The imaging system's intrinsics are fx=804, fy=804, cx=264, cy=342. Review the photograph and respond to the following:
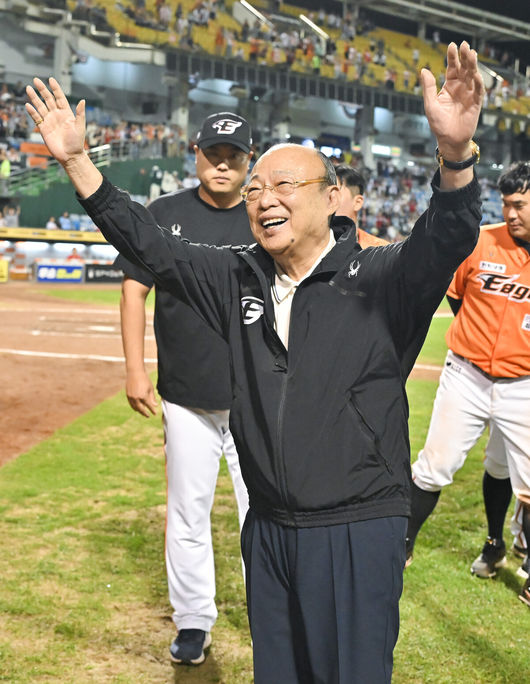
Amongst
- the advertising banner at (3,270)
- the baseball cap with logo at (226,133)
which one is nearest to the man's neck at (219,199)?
the baseball cap with logo at (226,133)

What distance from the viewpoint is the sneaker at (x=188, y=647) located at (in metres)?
3.79

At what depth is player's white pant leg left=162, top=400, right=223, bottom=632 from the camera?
3.82 meters

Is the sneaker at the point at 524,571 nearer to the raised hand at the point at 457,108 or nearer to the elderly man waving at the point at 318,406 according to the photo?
the elderly man waving at the point at 318,406

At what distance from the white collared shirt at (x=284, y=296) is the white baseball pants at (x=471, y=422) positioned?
240 centimetres

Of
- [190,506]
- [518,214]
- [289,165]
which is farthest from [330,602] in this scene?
[518,214]

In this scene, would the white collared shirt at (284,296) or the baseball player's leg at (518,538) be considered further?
the baseball player's leg at (518,538)

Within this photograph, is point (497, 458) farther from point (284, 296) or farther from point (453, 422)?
point (284, 296)

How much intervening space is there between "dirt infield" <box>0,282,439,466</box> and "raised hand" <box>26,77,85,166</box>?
5123mm

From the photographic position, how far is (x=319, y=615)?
7.76 ft

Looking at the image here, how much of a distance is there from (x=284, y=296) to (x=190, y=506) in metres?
1.68

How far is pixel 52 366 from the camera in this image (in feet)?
37.1

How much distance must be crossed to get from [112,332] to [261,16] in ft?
101

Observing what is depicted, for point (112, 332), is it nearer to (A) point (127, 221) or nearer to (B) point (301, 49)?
(A) point (127, 221)

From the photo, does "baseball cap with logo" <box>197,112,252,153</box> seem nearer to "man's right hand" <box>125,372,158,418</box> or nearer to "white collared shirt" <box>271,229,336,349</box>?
"man's right hand" <box>125,372,158,418</box>
